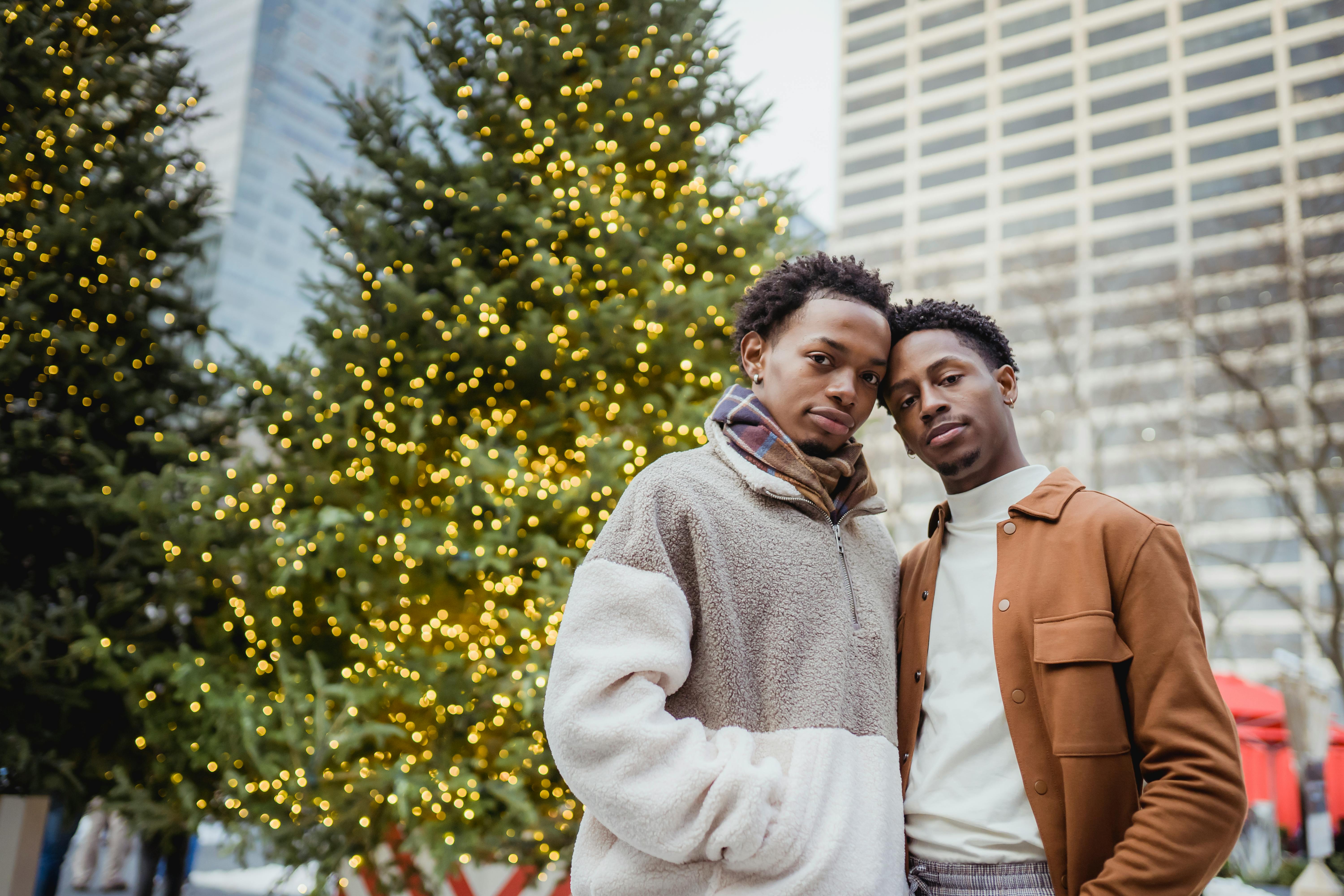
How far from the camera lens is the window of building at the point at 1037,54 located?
53.7 meters

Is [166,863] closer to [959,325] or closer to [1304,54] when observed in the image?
[959,325]

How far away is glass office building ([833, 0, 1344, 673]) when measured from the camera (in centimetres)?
1067

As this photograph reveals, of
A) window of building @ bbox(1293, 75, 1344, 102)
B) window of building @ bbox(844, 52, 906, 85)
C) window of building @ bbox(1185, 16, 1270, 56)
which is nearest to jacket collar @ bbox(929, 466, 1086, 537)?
window of building @ bbox(1293, 75, 1344, 102)

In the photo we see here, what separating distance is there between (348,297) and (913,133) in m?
65.2

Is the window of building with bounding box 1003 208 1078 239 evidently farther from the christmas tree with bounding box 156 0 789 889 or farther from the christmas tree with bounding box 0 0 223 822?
the christmas tree with bounding box 0 0 223 822

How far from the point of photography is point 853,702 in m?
1.50

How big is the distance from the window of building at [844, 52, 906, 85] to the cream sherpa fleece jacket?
7106cm

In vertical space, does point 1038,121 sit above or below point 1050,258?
above

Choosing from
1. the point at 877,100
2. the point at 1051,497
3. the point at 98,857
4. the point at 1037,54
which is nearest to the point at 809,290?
the point at 1051,497

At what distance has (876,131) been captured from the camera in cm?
6359

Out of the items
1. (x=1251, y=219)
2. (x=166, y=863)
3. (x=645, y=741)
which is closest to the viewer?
(x=645, y=741)

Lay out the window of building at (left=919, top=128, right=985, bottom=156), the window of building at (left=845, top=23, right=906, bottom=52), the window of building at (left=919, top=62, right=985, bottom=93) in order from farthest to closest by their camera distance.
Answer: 1. the window of building at (left=845, top=23, right=906, bottom=52)
2. the window of building at (left=919, top=62, right=985, bottom=93)
3. the window of building at (left=919, top=128, right=985, bottom=156)

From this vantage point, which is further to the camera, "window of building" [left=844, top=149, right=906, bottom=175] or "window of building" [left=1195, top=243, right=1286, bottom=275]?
"window of building" [left=844, top=149, right=906, bottom=175]

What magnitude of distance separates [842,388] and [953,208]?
6238cm
